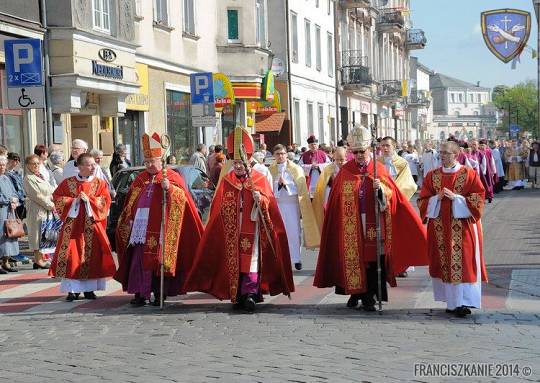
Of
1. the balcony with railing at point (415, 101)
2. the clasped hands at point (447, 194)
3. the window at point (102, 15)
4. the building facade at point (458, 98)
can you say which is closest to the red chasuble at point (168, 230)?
the clasped hands at point (447, 194)

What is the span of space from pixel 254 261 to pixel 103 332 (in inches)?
75.5

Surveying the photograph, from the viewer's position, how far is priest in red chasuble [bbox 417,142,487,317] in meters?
10.3

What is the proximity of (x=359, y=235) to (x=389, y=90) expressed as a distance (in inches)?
2077

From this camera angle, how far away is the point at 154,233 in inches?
453

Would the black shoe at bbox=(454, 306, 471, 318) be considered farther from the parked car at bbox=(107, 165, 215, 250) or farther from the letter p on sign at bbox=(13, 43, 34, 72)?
the letter p on sign at bbox=(13, 43, 34, 72)

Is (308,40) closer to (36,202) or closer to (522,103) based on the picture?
(36,202)

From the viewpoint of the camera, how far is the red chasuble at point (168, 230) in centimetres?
1145

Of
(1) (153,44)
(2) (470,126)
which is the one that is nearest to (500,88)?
(2) (470,126)

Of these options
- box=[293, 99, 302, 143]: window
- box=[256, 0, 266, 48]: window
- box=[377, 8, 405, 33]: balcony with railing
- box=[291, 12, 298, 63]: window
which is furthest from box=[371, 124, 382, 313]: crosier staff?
box=[377, 8, 405, 33]: balcony with railing

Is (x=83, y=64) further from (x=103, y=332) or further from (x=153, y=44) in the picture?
(x=103, y=332)

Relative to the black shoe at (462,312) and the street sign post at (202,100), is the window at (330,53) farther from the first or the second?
the black shoe at (462,312)

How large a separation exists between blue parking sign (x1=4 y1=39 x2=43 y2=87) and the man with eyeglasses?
13.3 feet

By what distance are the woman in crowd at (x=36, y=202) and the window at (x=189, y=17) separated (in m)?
15.5

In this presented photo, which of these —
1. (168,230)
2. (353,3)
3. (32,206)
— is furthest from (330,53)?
(168,230)
